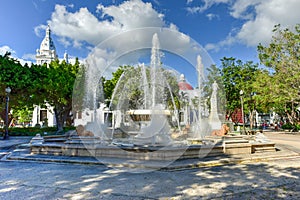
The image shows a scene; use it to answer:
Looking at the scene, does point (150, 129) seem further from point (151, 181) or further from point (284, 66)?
point (284, 66)

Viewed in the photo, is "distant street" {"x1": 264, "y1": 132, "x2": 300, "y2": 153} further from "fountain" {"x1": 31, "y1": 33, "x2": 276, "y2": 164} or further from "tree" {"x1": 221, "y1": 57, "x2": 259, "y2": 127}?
"tree" {"x1": 221, "y1": 57, "x2": 259, "y2": 127}

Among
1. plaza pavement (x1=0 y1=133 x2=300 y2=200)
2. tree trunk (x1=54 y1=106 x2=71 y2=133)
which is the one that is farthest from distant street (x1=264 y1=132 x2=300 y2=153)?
tree trunk (x1=54 y1=106 x2=71 y2=133)

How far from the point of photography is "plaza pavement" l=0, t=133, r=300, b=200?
5.02 meters

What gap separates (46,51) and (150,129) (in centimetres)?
7653

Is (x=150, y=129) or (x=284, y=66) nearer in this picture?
(x=150, y=129)

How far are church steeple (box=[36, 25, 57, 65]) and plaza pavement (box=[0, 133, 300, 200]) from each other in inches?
2924

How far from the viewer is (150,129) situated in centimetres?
1227

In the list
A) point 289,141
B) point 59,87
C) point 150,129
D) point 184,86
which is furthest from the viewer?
point 184,86

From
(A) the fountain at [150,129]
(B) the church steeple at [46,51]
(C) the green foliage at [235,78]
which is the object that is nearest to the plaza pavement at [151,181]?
(A) the fountain at [150,129]

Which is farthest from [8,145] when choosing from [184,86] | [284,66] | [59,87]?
[284,66]

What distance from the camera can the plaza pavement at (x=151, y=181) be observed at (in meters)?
5.02

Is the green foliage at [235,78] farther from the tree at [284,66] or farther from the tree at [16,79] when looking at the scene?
the tree at [16,79]

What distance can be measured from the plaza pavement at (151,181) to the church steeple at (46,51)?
244 ft

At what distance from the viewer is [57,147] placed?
10.0 m
